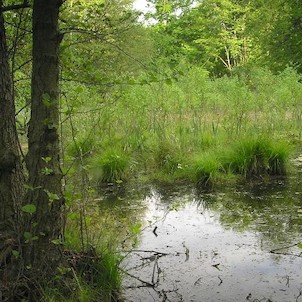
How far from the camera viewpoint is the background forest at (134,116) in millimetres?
3558

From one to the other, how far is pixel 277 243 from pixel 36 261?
249 cm

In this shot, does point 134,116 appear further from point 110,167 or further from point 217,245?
point 217,245

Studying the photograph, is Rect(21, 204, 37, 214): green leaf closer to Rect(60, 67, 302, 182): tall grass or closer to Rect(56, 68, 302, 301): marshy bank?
Rect(56, 68, 302, 301): marshy bank

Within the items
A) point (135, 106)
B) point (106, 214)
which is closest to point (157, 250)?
point (106, 214)

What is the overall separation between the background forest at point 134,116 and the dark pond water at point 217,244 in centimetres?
46

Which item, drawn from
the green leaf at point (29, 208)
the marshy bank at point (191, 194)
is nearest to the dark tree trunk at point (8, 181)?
the green leaf at point (29, 208)

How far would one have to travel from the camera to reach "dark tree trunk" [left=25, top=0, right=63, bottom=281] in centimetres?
310

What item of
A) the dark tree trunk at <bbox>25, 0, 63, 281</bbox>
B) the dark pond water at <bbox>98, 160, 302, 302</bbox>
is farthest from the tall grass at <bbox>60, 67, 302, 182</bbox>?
the dark tree trunk at <bbox>25, 0, 63, 281</bbox>

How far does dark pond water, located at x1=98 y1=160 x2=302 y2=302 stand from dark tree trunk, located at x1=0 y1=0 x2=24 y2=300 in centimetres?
90

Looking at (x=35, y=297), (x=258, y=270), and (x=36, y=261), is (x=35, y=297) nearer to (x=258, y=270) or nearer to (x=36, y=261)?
(x=36, y=261)

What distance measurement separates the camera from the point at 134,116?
32.2 ft

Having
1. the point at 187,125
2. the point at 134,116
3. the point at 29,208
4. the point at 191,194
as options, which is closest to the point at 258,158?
the point at 191,194

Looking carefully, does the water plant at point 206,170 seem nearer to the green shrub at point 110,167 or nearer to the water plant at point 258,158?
the water plant at point 258,158

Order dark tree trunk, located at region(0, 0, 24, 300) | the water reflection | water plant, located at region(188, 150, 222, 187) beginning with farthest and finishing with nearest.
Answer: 1. water plant, located at region(188, 150, 222, 187)
2. the water reflection
3. dark tree trunk, located at region(0, 0, 24, 300)
